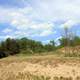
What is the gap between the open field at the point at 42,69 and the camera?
61.7ft

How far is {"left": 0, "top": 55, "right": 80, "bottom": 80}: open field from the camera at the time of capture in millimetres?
18812

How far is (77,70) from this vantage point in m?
18.8

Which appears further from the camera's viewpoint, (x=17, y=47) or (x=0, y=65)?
(x=17, y=47)

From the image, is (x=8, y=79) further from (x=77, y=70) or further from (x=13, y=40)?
(x=13, y=40)

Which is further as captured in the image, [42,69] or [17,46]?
[17,46]

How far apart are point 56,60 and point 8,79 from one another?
4578mm

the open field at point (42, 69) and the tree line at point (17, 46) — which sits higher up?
the tree line at point (17, 46)

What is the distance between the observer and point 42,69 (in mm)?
20750

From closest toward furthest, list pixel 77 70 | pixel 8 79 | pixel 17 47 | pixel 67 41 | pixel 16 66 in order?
pixel 77 70, pixel 8 79, pixel 16 66, pixel 67 41, pixel 17 47

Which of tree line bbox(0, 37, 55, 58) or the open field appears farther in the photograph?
→ tree line bbox(0, 37, 55, 58)

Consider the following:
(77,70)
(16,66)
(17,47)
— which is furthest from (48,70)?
(17,47)

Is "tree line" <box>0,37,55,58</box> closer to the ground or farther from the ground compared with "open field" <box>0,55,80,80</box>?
farther from the ground

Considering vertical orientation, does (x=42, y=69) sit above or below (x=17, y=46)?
below

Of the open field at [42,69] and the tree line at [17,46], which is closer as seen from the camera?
the open field at [42,69]
